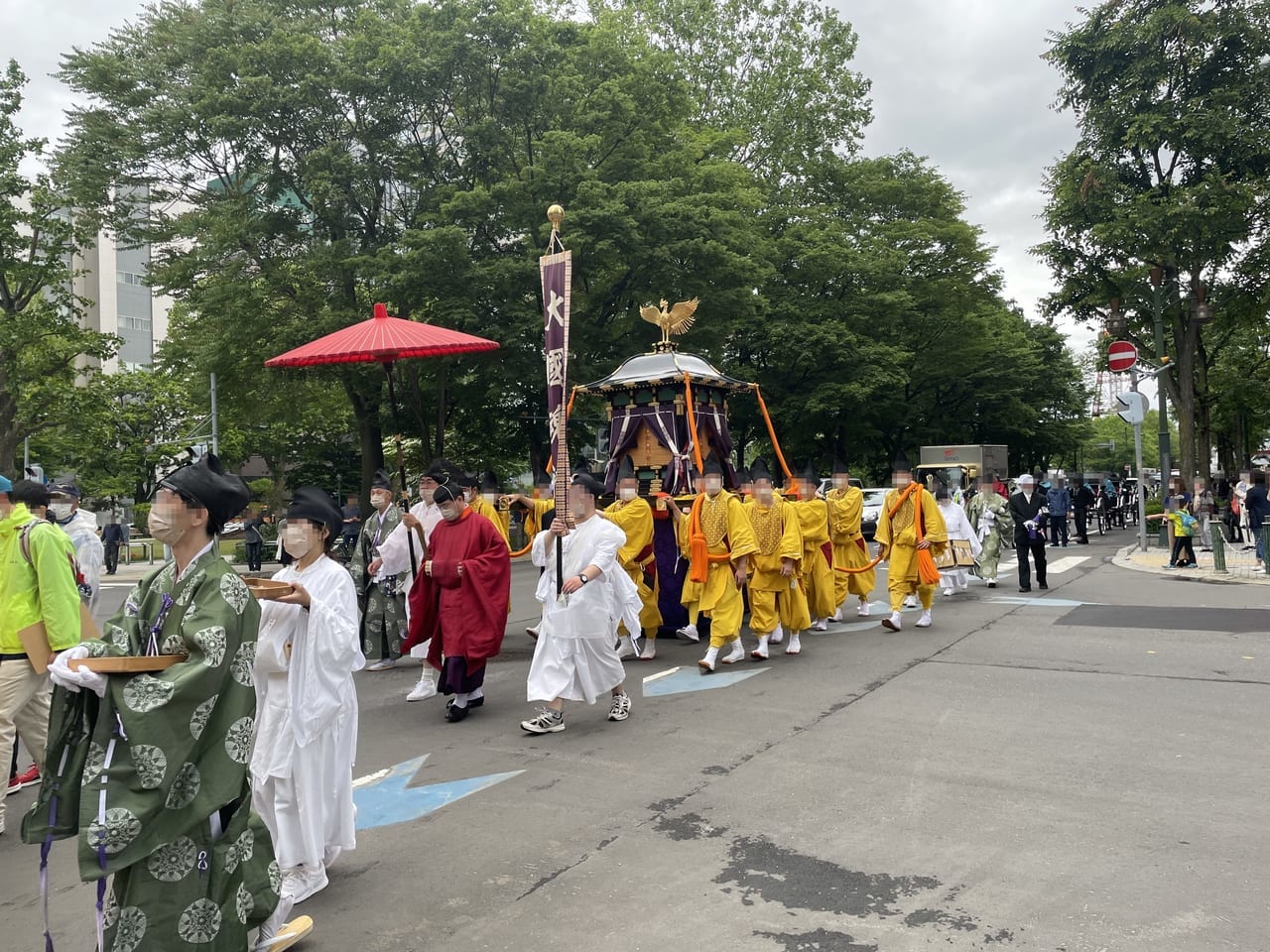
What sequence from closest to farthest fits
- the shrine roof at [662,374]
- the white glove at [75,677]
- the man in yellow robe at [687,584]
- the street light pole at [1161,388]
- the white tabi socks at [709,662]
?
1. the white glove at [75,677]
2. the white tabi socks at [709,662]
3. the man in yellow robe at [687,584]
4. the shrine roof at [662,374]
5. the street light pole at [1161,388]

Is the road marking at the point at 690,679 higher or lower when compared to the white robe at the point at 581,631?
lower

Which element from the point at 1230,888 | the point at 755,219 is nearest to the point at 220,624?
the point at 1230,888

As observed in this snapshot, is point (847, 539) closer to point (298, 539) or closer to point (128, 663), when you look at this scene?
point (298, 539)

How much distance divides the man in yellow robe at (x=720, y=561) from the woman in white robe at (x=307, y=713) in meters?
5.01

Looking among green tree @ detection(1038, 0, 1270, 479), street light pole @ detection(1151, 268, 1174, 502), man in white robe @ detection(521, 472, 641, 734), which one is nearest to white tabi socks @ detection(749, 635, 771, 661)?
man in white robe @ detection(521, 472, 641, 734)

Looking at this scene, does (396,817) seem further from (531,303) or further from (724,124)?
(724,124)

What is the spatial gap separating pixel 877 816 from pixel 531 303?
18703 millimetres

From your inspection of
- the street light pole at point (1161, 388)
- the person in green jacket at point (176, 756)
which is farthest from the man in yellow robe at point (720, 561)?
the street light pole at point (1161, 388)

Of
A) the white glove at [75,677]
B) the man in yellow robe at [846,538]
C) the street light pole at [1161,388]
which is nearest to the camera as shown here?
the white glove at [75,677]

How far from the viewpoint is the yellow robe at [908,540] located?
421 inches

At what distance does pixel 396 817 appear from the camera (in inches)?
195

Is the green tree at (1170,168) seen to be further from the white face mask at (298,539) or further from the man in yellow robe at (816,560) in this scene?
the white face mask at (298,539)

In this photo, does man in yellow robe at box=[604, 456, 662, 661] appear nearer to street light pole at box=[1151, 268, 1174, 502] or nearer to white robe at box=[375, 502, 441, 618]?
white robe at box=[375, 502, 441, 618]

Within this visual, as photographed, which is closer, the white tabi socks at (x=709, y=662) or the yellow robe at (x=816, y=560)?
the white tabi socks at (x=709, y=662)
